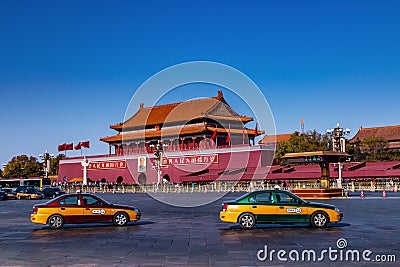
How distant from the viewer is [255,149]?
202 ft

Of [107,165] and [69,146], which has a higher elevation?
[69,146]

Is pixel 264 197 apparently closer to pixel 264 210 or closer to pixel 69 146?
pixel 264 210

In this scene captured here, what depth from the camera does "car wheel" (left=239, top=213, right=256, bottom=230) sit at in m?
14.4

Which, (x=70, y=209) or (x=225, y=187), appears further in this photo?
(x=225, y=187)

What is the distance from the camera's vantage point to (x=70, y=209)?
15828mm

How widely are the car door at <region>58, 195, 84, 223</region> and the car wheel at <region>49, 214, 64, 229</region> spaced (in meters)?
0.13

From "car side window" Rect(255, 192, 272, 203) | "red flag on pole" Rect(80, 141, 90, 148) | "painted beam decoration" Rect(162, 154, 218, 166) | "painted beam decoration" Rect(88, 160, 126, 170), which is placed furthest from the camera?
"red flag on pole" Rect(80, 141, 90, 148)

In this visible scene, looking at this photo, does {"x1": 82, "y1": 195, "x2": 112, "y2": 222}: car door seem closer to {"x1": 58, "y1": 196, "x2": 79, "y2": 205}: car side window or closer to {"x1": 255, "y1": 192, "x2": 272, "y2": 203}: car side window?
{"x1": 58, "y1": 196, "x2": 79, "y2": 205}: car side window

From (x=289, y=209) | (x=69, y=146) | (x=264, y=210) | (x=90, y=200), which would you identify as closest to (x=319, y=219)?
(x=289, y=209)

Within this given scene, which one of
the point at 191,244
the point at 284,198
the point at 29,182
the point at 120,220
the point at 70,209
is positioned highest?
the point at 284,198

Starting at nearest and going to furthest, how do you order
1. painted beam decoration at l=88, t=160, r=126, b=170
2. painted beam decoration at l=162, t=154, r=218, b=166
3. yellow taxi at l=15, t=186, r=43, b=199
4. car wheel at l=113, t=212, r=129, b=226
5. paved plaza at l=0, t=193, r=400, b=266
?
paved plaza at l=0, t=193, r=400, b=266 → car wheel at l=113, t=212, r=129, b=226 → yellow taxi at l=15, t=186, r=43, b=199 → painted beam decoration at l=162, t=154, r=218, b=166 → painted beam decoration at l=88, t=160, r=126, b=170

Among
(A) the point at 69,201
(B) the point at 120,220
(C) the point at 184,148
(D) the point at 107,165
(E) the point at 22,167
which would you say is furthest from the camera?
(E) the point at 22,167

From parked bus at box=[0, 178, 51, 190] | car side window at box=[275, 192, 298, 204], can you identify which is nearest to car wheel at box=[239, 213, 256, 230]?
car side window at box=[275, 192, 298, 204]

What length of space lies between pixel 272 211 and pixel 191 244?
3559 mm
